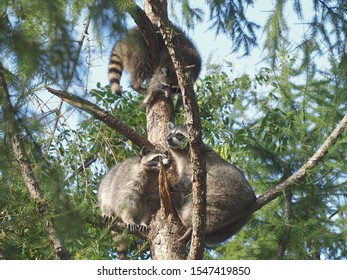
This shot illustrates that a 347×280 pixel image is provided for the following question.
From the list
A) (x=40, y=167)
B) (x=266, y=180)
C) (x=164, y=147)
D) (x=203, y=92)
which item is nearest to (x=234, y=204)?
(x=164, y=147)

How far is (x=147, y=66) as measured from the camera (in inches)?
300

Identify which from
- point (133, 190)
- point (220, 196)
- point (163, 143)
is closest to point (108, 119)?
point (163, 143)

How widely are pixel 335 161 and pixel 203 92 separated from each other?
8.51ft

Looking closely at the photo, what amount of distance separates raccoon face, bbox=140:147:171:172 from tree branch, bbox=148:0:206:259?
1.49 metres

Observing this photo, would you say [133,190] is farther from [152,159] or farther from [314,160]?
[314,160]

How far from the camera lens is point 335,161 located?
25.2 feet

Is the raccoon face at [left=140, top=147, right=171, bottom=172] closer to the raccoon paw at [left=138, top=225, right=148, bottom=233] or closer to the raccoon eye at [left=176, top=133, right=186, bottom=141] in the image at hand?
the raccoon eye at [left=176, top=133, right=186, bottom=141]

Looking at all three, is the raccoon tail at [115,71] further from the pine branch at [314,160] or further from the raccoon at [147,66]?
the pine branch at [314,160]

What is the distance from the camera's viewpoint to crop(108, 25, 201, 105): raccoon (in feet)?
22.8

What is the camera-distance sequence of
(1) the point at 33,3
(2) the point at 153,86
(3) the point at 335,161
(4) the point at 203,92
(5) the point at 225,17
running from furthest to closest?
→ 1. (4) the point at 203,92
2. (3) the point at 335,161
3. (2) the point at 153,86
4. (5) the point at 225,17
5. (1) the point at 33,3

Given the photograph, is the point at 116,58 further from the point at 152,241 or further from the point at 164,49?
the point at 152,241

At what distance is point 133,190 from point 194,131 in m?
2.30

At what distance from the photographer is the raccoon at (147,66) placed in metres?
6.94

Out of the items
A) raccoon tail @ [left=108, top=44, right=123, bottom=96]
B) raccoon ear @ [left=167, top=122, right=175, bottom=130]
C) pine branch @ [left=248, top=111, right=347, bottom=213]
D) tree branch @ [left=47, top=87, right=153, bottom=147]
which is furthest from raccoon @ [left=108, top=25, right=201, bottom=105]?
pine branch @ [left=248, top=111, right=347, bottom=213]
